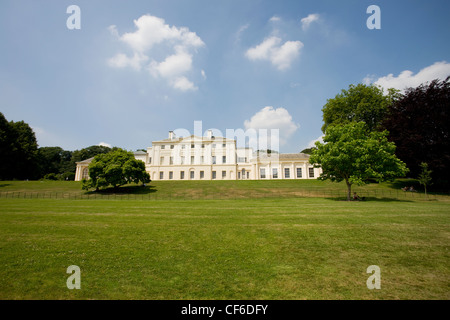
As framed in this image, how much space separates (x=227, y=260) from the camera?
6.35 metres

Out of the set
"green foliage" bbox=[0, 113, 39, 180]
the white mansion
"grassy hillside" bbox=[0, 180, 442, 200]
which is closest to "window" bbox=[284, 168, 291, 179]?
the white mansion

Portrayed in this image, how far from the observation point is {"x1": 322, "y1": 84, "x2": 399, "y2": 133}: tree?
44481 mm

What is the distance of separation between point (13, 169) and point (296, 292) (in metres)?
78.3

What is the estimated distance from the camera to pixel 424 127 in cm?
3244

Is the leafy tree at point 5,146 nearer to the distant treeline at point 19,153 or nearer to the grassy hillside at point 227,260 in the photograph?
the distant treeline at point 19,153

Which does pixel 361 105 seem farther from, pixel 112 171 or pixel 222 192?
pixel 112 171

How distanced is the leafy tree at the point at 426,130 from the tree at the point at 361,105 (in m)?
9.32

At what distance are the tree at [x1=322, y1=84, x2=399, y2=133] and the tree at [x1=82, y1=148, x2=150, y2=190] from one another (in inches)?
1700

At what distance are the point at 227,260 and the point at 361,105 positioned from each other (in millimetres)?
49612

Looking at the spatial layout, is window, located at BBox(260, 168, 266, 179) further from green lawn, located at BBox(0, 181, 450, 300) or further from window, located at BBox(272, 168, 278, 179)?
green lawn, located at BBox(0, 181, 450, 300)

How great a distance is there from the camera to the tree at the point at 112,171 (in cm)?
3816

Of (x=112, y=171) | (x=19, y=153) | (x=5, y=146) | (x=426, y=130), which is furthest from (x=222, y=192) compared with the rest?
(x=19, y=153)
